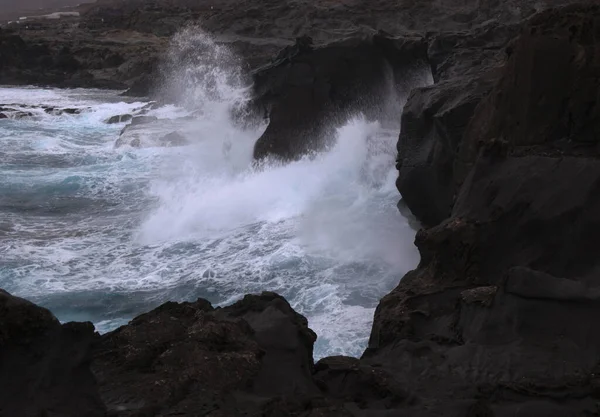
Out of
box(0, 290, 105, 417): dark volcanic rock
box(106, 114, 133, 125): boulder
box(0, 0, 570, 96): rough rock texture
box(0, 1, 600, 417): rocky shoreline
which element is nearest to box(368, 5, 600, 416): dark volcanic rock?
box(0, 1, 600, 417): rocky shoreline

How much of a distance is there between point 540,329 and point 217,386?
184cm

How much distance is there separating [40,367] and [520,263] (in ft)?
10.2

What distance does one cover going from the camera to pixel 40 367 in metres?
3.82

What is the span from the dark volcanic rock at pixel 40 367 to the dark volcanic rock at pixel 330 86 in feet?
29.9

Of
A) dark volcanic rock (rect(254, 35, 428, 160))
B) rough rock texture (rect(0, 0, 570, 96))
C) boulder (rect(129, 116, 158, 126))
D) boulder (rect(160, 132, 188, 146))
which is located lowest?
dark volcanic rock (rect(254, 35, 428, 160))

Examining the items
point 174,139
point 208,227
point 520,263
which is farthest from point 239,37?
point 520,263

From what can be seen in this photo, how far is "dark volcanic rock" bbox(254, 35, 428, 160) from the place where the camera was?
41.3ft

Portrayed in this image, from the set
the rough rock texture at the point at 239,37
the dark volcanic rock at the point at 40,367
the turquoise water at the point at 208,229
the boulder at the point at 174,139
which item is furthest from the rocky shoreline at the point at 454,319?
the rough rock texture at the point at 239,37

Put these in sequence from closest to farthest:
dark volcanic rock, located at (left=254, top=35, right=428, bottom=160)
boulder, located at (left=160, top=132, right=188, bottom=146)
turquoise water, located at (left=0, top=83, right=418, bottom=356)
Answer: turquoise water, located at (left=0, top=83, right=418, bottom=356) < dark volcanic rock, located at (left=254, top=35, right=428, bottom=160) < boulder, located at (left=160, top=132, right=188, bottom=146)

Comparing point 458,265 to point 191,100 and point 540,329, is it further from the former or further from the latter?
point 191,100

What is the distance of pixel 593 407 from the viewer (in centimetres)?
367

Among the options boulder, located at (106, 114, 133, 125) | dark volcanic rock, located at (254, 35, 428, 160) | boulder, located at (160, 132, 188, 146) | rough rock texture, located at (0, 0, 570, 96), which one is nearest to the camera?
dark volcanic rock, located at (254, 35, 428, 160)

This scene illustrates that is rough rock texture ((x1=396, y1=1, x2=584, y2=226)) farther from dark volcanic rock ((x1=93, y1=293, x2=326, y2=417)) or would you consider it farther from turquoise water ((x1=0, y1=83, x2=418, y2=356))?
dark volcanic rock ((x1=93, y1=293, x2=326, y2=417))

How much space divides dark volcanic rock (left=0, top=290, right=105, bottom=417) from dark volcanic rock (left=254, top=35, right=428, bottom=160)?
9.12 m
